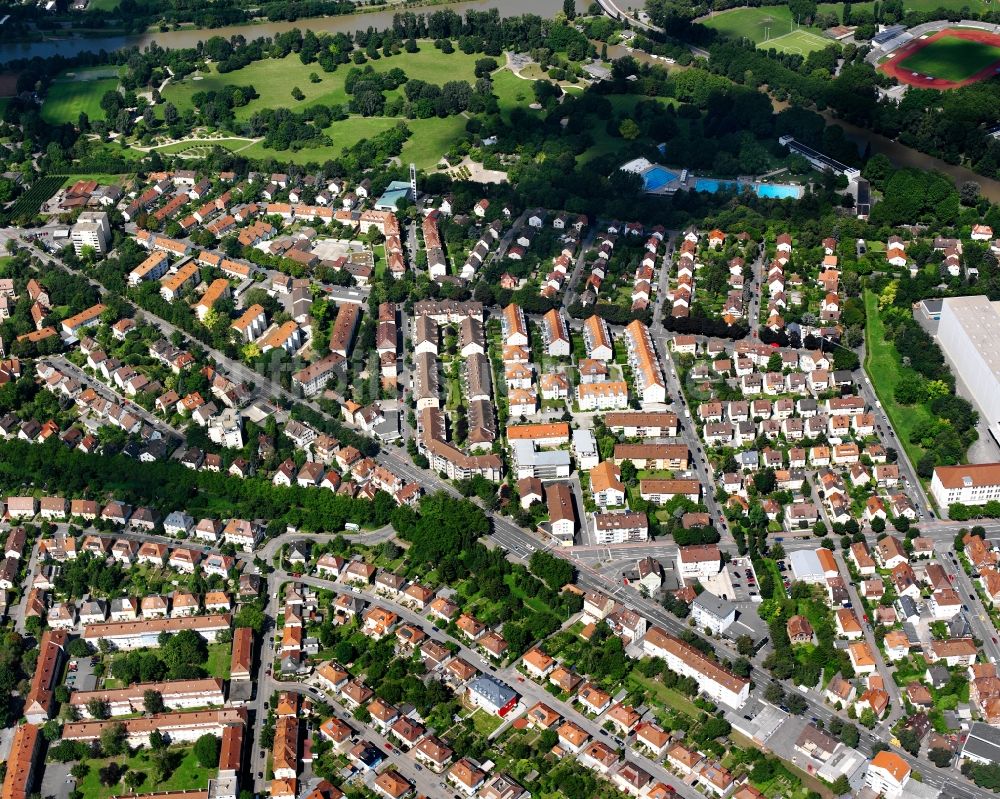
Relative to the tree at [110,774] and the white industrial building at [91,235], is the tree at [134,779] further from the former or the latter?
the white industrial building at [91,235]

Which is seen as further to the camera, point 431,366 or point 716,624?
point 431,366

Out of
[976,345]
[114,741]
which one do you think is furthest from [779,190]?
[114,741]

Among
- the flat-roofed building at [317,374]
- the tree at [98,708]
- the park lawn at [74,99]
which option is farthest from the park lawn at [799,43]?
the tree at [98,708]

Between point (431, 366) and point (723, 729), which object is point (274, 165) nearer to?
point (431, 366)

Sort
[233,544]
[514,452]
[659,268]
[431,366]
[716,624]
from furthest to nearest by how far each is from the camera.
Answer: [659,268] < [431,366] < [514,452] < [233,544] < [716,624]

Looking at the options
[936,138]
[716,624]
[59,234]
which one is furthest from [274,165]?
[716,624]
